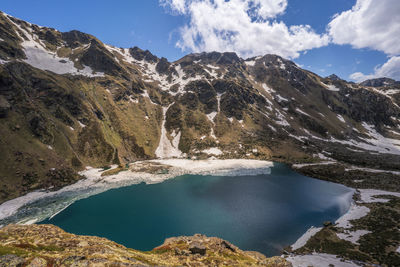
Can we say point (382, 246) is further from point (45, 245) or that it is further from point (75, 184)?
point (75, 184)

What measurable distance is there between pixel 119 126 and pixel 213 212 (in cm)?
10394

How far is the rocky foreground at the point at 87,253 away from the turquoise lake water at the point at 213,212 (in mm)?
11971

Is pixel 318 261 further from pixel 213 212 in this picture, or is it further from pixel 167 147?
pixel 167 147

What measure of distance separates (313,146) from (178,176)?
4632 inches

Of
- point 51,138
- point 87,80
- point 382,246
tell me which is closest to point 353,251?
point 382,246

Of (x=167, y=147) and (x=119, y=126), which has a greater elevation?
(x=119, y=126)

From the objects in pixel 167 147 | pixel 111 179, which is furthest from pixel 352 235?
pixel 167 147

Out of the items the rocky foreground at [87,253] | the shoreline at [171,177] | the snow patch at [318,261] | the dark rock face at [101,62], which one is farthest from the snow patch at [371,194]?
the dark rock face at [101,62]

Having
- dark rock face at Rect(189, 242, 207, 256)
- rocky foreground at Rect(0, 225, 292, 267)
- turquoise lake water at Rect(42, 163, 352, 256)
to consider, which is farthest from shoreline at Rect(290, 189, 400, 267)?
dark rock face at Rect(189, 242, 207, 256)

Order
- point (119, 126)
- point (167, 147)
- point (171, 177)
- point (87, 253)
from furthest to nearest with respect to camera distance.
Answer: point (167, 147)
point (119, 126)
point (171, 177)
point (87, 253)

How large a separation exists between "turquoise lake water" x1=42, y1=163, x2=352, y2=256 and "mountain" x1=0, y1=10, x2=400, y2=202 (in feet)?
89.8

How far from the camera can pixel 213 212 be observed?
53.0m

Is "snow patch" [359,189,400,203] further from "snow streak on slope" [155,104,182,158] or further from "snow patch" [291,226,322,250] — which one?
"snow streak on slope" [155,104,182,158]

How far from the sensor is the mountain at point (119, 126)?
250 ft
